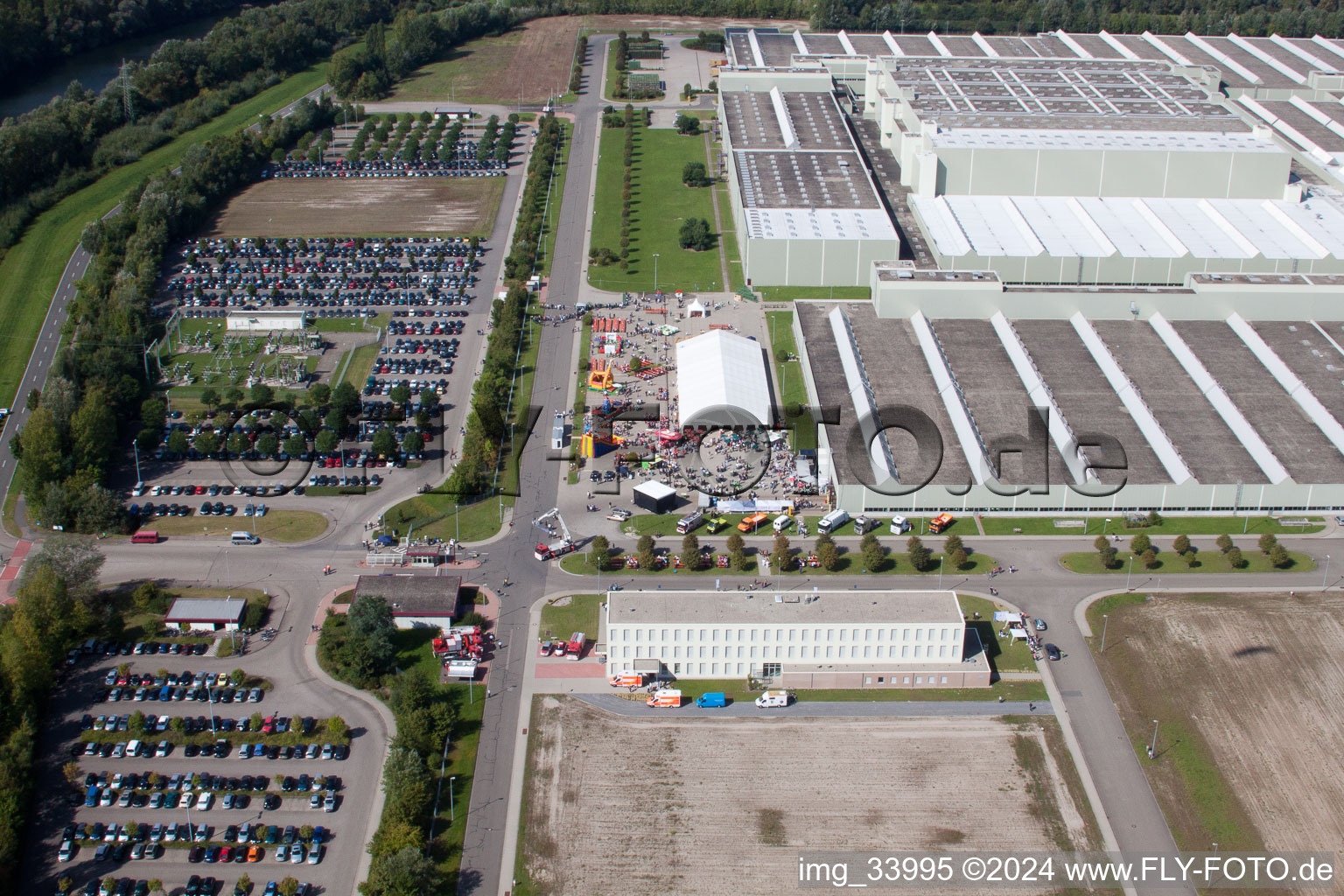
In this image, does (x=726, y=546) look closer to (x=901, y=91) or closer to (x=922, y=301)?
(x=922, y=301)

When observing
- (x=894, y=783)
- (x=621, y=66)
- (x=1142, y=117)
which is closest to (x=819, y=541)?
(x=894, y=783)

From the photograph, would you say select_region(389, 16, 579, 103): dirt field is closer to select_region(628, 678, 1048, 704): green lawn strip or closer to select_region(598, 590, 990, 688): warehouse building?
select_region(598, 590, 990, 688): warehouse building

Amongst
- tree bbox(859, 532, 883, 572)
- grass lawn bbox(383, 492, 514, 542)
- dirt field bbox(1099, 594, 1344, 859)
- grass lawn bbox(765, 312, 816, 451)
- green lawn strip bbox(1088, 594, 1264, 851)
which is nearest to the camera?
green lawn strip bbox(1088, 594, 1264, 851)

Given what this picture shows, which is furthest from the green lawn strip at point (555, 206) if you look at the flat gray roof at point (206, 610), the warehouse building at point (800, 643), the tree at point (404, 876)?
the tree at point (404, 876)

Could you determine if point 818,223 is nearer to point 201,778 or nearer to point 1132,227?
point 1132,227

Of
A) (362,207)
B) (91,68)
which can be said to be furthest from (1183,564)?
(91,68)

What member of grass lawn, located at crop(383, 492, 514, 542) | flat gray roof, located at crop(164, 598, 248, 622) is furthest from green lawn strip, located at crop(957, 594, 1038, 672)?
flat gray roof, located at crop(164, 598, 248, 622)

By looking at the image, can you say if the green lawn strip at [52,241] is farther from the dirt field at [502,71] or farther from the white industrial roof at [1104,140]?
the white industrial roof at [1104,140]
